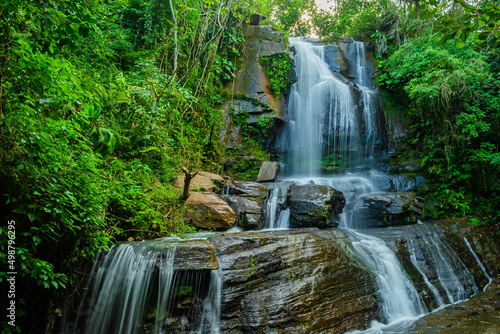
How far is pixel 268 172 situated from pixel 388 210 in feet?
12.8

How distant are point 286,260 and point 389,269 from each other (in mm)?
2524

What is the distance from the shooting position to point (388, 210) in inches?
307

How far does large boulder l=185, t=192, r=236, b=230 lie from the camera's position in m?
6.29

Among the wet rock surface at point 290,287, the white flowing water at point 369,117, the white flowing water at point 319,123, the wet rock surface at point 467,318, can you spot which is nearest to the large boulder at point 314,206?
the wet rock surface at point 290,287

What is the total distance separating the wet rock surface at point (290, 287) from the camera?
3.95 m

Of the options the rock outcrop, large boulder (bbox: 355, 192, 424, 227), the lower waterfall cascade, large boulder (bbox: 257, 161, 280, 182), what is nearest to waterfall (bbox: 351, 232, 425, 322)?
the lower waterfall cascade

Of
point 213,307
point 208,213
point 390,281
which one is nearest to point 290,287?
point 213,307

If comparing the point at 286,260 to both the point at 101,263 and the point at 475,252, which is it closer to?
the point at 101,263

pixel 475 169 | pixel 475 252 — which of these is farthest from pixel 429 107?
pixel 475 252

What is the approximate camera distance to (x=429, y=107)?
31.0ft

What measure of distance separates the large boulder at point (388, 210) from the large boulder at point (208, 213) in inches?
162

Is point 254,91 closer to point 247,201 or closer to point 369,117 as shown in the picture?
point 369,117

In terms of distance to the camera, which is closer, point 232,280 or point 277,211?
point 232,280

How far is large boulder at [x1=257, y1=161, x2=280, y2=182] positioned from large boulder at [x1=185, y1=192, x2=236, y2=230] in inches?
117
